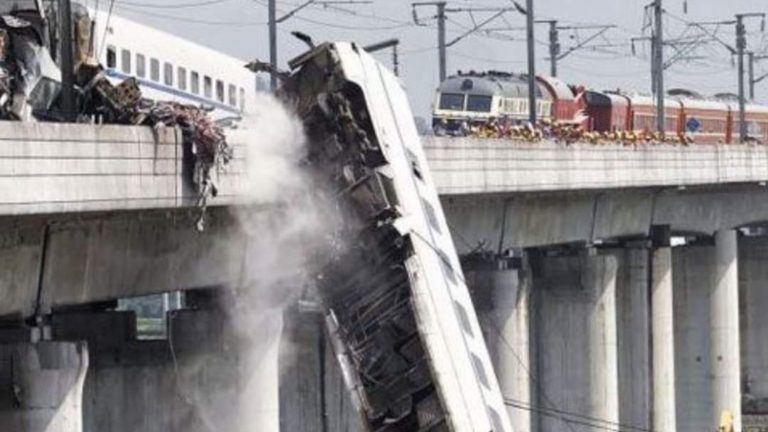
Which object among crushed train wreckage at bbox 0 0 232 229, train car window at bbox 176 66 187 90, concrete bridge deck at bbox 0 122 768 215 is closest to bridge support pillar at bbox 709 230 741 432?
train car window at bbox 176 66 187 90

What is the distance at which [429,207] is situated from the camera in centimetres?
3123

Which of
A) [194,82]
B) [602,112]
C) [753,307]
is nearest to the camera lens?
[194,82]

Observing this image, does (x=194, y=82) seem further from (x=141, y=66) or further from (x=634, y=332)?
(x=634, y=332)

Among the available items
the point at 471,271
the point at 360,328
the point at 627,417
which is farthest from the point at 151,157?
the point at 627,417

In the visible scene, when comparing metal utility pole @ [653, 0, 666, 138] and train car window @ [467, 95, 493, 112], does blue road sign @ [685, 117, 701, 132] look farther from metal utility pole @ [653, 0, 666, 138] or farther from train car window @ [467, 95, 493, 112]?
train car window @ [467, 95, 493, 112]

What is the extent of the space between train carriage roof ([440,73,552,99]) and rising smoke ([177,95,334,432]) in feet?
136

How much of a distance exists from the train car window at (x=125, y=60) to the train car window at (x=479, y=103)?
30365 millimetres

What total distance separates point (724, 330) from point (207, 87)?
97.8ft

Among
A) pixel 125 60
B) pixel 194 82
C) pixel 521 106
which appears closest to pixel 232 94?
pixel 194 82

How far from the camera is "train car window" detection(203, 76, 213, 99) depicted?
54.2 m

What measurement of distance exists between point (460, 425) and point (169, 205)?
471 centimetres

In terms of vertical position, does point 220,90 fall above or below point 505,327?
above

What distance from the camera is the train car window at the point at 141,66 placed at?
48.3 m

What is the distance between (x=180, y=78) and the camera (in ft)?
172
